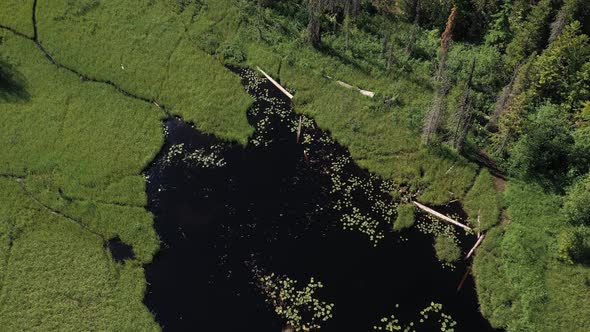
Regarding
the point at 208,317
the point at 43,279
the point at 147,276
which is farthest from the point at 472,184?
the point at 43,279

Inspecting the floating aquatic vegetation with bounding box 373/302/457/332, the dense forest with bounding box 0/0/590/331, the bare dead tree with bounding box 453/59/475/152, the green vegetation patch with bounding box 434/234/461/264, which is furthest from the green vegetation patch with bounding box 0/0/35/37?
the floating aquatic vegetation with bounding box 373/302/457/332

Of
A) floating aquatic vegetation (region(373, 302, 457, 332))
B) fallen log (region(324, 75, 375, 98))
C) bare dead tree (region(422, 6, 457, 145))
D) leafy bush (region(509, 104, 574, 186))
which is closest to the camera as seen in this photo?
floating aquatic vegetation (region(373, 302, 457, 332))

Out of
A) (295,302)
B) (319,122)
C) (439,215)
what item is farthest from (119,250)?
(439,215)

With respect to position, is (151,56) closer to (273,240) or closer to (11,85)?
(11,85)

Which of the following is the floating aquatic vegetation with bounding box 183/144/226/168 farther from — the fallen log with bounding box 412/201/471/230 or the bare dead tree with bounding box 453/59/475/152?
the bare dead tree with bounding box 453/59/475/152

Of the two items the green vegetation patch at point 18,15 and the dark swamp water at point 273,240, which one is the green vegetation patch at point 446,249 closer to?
the dark swamp water at point 273,240

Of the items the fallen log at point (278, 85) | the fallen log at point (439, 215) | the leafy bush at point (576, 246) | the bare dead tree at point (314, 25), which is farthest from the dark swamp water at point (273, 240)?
the bare dead tree at point (314, 25)
